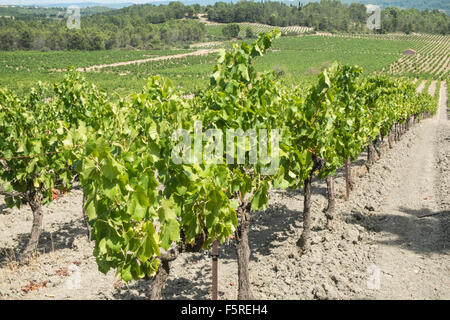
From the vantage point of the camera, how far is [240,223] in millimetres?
5762

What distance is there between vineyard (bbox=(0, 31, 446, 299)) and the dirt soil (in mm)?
161

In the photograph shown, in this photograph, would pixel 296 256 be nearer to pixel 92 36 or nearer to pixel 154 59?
pixel 154 59

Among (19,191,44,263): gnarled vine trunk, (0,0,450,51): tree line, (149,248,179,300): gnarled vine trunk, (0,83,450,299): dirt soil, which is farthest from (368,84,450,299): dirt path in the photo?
(0,0,450,51): tree line

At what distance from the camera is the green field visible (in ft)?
177

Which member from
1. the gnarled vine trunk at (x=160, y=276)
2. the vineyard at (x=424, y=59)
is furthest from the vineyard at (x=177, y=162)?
the vineyard at (x=424, y=59)

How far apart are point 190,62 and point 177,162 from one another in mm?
80033

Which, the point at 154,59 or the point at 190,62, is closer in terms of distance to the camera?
the point at 190,62

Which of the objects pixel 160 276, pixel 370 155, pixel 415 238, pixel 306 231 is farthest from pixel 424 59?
pixel 160 276

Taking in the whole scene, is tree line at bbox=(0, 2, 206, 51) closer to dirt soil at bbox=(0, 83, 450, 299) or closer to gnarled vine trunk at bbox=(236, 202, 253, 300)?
dirt soil at bbox=(0, 83, 450, 299)

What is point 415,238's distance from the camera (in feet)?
27.9

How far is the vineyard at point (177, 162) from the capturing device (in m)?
3.75

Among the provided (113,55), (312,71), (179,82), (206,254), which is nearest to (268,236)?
(206,254)

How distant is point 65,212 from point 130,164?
7771mm
